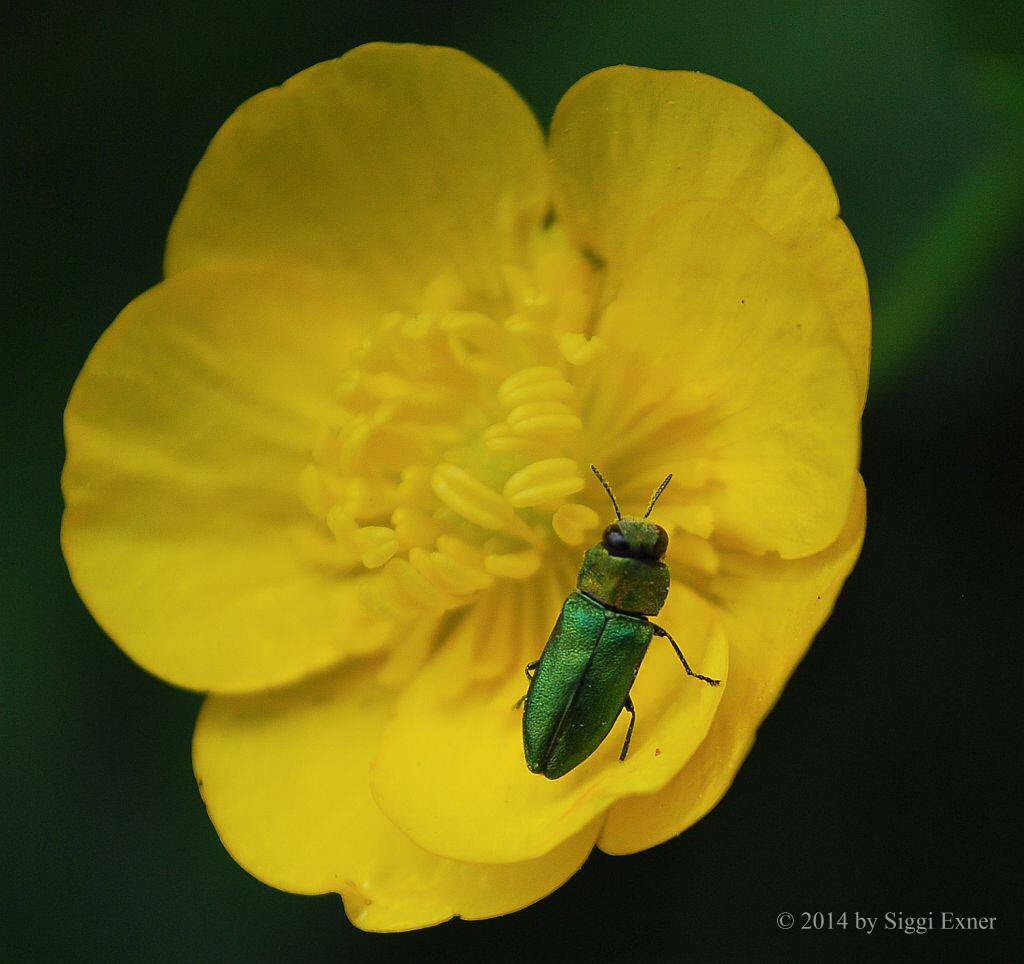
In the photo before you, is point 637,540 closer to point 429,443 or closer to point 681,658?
point 681,658

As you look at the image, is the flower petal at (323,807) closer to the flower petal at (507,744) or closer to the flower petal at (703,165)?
the flower petal at (507,744)

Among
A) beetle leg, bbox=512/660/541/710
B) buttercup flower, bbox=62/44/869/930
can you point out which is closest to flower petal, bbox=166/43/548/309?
buttercup flower, bbox=62/44/869/930

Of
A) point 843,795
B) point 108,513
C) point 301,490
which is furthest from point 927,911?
point 108,513

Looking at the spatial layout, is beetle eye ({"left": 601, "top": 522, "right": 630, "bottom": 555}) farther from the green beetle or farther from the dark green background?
the dark green background

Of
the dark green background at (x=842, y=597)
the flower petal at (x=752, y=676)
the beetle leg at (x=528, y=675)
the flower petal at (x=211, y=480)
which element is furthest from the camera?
the dark green background at (x=842, y=597)

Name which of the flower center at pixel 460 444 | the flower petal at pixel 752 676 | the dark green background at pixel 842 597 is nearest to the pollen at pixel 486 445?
the flower center at pixel 460 444

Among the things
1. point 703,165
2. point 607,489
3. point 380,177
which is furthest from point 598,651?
point 380,177

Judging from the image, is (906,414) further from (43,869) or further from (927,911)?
(43,869)
